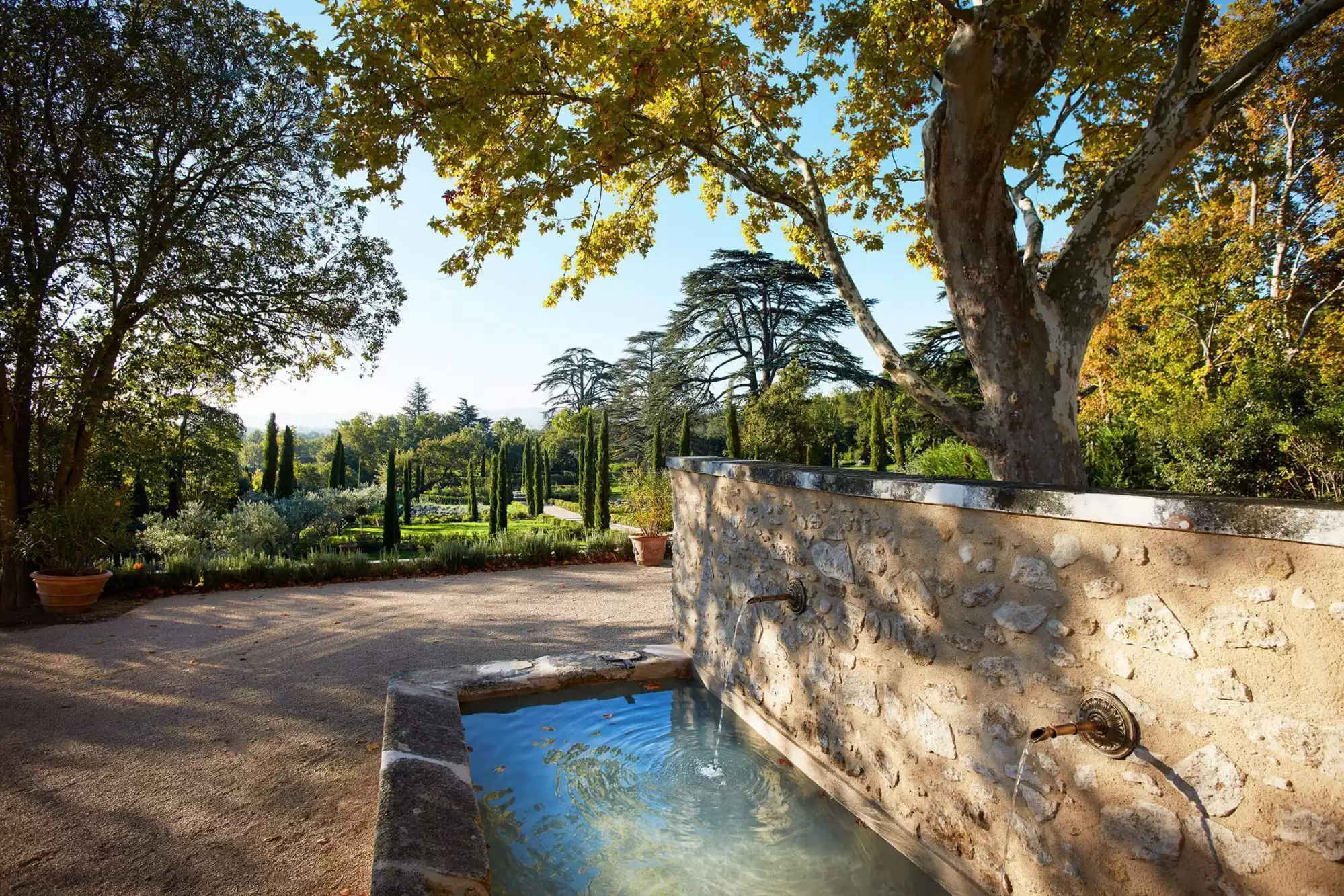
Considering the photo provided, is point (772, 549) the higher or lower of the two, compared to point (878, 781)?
higher

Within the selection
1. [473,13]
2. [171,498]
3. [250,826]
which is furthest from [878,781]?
[171,498]

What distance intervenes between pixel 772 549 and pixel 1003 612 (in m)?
1.62

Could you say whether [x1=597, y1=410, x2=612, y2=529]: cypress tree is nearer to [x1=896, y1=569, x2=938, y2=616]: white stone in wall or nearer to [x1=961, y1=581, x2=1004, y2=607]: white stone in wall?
[x1=896, y1=569, x2=938, y2=616]: white stone in wall

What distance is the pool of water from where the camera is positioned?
273cm

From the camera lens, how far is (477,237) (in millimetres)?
6355

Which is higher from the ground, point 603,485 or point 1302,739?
point 603,485

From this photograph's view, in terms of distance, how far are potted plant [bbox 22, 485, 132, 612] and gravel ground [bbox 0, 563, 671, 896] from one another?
1.64 feet

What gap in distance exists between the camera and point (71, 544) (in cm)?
659

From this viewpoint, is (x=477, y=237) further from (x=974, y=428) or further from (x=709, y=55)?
(x=974, y=428)

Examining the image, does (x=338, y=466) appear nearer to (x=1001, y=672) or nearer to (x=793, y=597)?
(x=793, y=597)

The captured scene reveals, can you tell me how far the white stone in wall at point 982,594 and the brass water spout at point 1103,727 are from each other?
0.42m

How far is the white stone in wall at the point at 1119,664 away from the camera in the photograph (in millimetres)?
1939

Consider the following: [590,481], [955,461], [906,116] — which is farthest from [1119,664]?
[590,481]

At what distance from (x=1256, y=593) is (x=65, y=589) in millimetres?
8790
